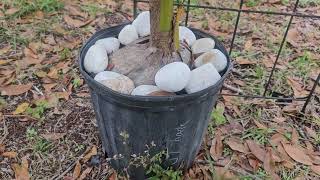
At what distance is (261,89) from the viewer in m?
1.79

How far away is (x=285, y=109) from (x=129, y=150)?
2.70 ft

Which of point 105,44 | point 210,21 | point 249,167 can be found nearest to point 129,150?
point 105,44

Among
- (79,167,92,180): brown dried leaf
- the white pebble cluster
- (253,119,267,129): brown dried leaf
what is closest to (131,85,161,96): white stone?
the white pebble cluster

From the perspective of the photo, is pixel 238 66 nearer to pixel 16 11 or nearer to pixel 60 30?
pixel 60 30

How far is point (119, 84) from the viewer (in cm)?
112

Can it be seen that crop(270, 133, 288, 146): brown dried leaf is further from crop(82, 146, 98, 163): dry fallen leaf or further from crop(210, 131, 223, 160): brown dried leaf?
crop(82, 146, 98, 163): dry fallen leaf

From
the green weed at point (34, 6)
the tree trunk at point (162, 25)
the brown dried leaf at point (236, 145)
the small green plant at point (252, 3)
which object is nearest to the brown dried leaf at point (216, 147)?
the brown dried leaf at point (236, 145)

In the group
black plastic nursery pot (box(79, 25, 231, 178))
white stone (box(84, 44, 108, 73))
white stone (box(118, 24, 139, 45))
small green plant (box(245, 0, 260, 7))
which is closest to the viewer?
black plastic nursery pot (box(79, 25, 231, 178))

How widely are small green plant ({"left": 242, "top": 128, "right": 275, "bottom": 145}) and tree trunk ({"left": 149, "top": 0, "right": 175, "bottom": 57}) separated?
0.58 meters

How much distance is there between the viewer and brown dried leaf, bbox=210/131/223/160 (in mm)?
1486

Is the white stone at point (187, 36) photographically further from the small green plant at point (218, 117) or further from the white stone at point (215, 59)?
the small green plant at point (218, 117)

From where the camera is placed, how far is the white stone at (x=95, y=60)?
1.20 metres

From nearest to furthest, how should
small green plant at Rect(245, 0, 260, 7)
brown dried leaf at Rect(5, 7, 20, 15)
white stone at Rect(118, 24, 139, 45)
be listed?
white stone at Rect(118, 24, 139, 45)
brown dried leaf at Rect(5, 7, 20, 15)
small green plant at Rect(245, 0, 260, 7)

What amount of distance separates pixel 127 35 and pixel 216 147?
0.58m
